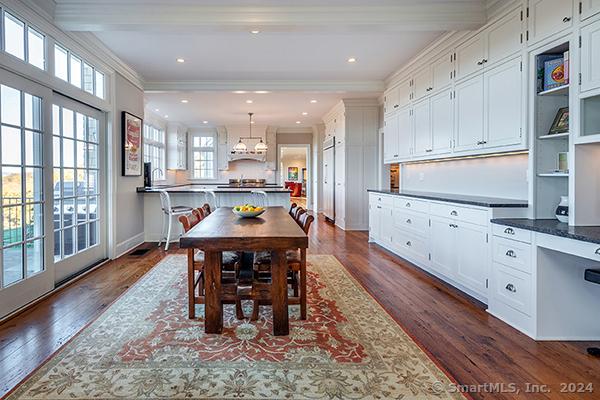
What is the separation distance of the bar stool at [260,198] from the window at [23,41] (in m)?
3.45

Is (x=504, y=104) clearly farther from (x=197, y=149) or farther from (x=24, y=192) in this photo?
(x=197, y=149)

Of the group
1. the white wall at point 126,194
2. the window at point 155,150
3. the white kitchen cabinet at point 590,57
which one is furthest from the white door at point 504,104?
the window at point 155,150

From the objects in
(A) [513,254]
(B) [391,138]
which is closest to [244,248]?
(A) [513,254]

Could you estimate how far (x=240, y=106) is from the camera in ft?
27.3

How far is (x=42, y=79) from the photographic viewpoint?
3377 millimetres

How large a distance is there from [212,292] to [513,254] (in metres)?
2.28

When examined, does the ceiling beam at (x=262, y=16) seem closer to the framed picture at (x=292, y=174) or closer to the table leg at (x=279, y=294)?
the table leg at (x=279, y=294)

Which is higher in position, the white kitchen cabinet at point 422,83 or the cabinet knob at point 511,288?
the white kitchen cabinet at point 422,83

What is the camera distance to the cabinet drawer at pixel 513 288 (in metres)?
2.63

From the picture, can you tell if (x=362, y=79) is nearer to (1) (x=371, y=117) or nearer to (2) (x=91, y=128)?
(1) (x=371, y=117)

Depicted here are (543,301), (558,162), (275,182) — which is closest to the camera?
(543,301)

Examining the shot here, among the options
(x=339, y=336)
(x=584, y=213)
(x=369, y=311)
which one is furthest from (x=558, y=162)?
(x=339, y=336)

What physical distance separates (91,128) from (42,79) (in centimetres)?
128

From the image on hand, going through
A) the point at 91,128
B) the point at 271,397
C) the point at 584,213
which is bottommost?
the point at 271,397
